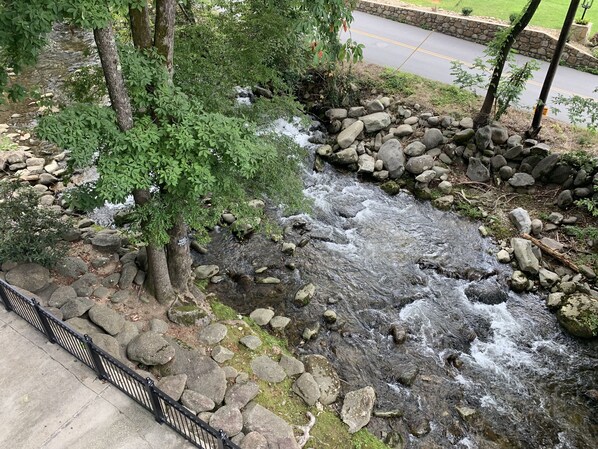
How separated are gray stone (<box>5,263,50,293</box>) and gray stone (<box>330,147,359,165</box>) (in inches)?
351

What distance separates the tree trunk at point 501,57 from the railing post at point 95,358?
41.0ft

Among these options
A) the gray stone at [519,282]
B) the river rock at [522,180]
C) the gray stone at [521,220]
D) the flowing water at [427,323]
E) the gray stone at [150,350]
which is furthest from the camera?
the river rock at [522,180]

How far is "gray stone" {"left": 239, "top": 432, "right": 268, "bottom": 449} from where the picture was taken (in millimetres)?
6555

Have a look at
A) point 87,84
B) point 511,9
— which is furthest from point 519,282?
point 511,9

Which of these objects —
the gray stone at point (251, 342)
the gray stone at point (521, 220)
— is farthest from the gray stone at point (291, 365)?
the gray stone at point (521, 220)

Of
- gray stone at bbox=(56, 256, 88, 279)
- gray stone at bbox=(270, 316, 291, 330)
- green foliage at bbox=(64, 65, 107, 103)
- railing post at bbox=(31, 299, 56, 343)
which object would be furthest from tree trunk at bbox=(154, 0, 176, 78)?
gray stone at bbox=(270, 316, 291, 330)

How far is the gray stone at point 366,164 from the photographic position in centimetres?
1420

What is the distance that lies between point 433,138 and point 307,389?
944 cm

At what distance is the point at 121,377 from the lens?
6527mm

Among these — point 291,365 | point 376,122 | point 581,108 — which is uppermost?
point 581,108

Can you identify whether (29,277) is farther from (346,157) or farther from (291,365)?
(346,157)

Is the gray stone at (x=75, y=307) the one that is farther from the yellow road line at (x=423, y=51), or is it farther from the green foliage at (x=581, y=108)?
the yellow road line at (x=423, y=51)

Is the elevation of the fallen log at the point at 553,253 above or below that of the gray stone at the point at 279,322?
above

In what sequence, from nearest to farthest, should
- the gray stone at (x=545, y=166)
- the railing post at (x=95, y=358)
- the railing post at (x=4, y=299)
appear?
the railing post at (x=95, y=358) → the railing post at (x=4, y=299) → the gray stone at (x=545, y=166)
